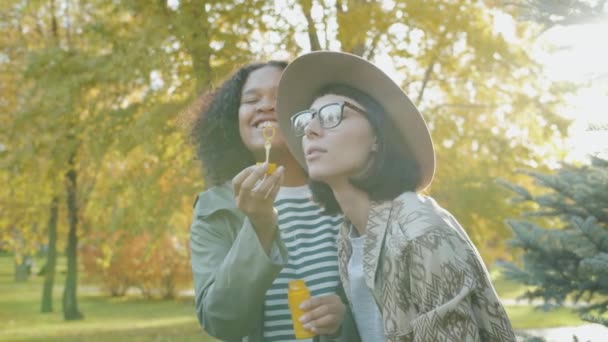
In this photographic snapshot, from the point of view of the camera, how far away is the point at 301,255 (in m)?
2.28

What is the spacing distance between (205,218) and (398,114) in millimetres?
657

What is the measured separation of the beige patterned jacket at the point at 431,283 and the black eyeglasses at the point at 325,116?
1.04ft

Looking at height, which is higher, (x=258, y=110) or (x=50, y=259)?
(x=258, y=110)

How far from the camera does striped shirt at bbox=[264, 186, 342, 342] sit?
2.18 meters

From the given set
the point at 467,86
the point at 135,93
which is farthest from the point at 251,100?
the point at 135,93

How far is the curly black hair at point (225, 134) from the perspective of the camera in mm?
2500

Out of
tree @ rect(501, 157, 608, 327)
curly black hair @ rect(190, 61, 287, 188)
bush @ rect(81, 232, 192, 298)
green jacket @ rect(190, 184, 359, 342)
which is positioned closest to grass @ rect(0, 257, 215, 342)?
bush @ rect(81, 232, 192, 298)

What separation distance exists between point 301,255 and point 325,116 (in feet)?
1.71

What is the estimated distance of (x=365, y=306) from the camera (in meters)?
1.98

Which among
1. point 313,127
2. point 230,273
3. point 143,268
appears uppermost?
point 313,127

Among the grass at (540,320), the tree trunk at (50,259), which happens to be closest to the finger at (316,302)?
the grass at (540,320)

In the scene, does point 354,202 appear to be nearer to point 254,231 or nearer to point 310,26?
point 254,231

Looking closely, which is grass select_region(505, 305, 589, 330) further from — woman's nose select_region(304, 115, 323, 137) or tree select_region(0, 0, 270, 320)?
woman's nose select_region(304, 115, 323, 137)

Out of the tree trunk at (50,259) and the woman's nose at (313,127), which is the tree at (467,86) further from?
the tree trunk at (50,259)
